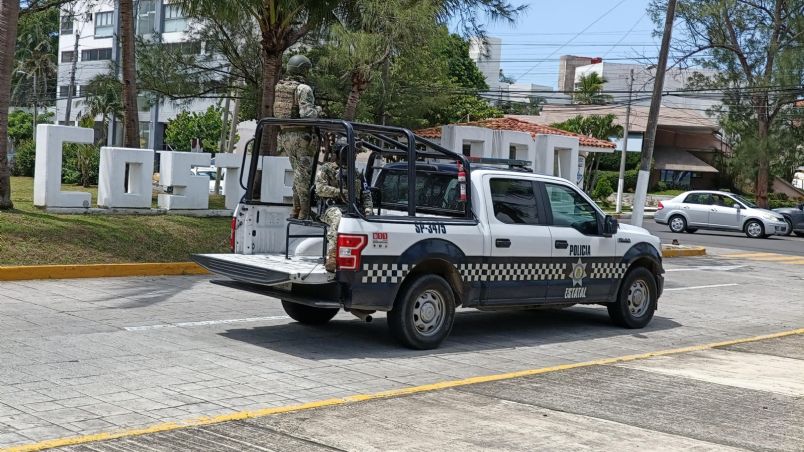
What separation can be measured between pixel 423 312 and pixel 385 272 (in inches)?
29.7

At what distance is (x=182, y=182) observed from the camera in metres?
18.6

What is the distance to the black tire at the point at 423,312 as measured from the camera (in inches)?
371

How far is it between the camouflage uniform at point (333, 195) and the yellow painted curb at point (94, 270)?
16.6 ft

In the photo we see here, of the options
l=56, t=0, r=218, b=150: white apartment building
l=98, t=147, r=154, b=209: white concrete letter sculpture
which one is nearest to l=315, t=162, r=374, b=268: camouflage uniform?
l=98, t=147, r=154, b=209: white concrete letter sculpture

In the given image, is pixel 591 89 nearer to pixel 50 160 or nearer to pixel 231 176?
pixel 231 176

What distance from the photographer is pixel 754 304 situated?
52.2ft

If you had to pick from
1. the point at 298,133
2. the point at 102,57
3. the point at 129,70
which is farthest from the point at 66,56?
the point at 298,133

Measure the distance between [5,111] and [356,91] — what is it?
766 centimetres

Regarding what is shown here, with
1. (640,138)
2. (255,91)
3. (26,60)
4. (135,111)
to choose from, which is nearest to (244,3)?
Answer: (135,111)

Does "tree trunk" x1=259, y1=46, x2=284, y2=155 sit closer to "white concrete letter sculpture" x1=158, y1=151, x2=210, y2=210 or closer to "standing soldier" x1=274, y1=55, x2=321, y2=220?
"white concrete letter sculpture" x1=158, y1=151, x2=210, y2=210

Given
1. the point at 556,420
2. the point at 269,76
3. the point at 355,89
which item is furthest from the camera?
the point at 355,89

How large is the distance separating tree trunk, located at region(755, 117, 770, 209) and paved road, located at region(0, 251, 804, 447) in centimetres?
3469

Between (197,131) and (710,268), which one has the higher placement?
(197,131)

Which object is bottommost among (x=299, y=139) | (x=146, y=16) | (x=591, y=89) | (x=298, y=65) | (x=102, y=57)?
(x=299, y=139)
